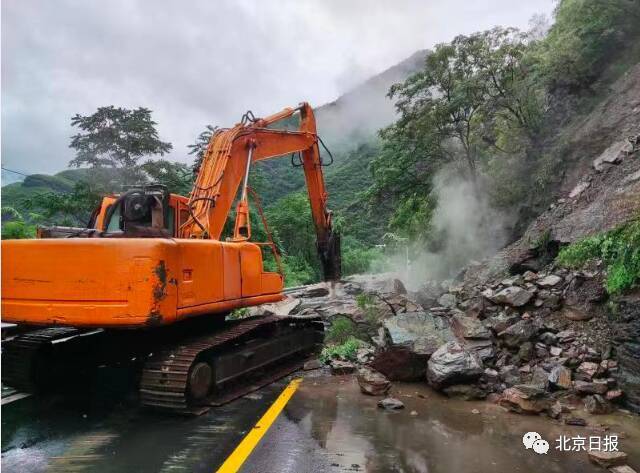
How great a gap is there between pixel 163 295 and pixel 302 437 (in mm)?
1902

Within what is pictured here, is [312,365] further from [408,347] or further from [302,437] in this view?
[302,437]

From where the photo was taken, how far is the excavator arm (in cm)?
658

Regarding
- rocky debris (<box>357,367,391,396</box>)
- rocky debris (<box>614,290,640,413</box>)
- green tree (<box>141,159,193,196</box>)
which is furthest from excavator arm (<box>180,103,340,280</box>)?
green tree (<box>141,159,193,196</box>)

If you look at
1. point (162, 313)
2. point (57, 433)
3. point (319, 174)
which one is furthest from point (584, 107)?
point (57, 433)

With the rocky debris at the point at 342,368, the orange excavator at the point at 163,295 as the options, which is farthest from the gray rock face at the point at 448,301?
the rocky debris at the point at 342,368

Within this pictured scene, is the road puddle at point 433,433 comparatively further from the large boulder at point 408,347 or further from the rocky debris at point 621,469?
the large boulder at point 408,347

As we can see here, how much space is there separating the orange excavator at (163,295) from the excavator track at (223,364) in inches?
0.6

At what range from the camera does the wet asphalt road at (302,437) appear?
4.00 meters

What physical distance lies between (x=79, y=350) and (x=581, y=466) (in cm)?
569

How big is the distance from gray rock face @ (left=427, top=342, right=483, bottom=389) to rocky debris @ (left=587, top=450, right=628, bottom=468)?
1.89 m

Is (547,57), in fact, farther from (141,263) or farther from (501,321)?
(141,263)

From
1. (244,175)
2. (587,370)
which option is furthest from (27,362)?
(587,370)

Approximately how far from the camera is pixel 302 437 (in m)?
→ 4.60

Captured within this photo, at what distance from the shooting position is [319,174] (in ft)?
31.7
